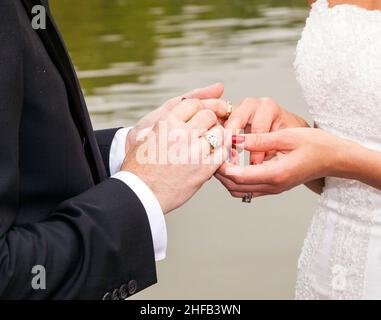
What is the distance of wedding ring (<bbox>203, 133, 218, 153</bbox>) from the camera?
158cm

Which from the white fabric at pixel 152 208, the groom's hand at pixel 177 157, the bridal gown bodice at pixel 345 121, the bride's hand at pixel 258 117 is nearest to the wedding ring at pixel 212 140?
the groom's hand at pixel 177 157

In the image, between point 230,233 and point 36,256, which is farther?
point 230,233

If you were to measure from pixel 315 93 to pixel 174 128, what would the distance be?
0.83 meters

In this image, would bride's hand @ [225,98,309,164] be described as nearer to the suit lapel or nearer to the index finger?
the index finger

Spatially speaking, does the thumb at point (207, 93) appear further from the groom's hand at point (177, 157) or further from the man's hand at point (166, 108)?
the groom's hand at point (177, 157)

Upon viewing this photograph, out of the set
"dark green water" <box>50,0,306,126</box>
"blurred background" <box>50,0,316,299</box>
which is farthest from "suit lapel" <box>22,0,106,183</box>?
"dark green water" <box>50,0,306,126</box>

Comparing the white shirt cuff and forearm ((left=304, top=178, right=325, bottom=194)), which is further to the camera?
forearm ((left=304, top=178, right=325, bottom=194))

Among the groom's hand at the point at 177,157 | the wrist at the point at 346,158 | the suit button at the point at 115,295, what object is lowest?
the suit button at the point at 115,295

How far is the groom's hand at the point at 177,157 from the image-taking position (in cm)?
150

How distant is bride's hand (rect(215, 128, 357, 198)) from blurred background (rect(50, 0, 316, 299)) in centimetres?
197

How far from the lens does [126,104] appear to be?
21.0 ft

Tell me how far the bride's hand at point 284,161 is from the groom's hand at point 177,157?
265mm
